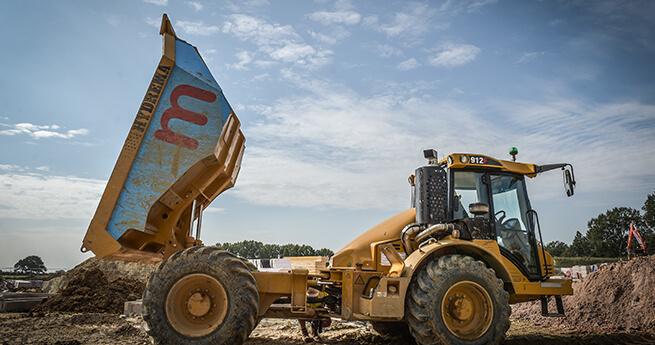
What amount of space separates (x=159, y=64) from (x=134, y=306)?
17.9ft

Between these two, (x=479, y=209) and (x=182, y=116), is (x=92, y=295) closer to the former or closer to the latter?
(x=182, y=116)

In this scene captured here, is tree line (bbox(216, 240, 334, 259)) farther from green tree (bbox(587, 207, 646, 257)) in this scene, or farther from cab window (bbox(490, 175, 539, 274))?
green tree (bbox(587, 207, 646, 257))

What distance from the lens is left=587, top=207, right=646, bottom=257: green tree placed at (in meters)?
61.5

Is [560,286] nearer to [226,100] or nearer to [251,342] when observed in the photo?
[251,342]

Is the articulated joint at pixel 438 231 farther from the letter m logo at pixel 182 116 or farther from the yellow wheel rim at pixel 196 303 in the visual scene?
the letter m logo at pixel 182 116

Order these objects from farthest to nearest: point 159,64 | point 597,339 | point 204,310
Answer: point 597,339
point 159,64
point 204,310

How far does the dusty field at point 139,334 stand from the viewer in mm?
6613

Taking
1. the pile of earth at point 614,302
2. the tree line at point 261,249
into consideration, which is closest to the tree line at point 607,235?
the tree line at point 261,249

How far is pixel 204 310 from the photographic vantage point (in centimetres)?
521

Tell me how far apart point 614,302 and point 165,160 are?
9.24 meters

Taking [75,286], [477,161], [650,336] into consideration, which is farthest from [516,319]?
[75,286]

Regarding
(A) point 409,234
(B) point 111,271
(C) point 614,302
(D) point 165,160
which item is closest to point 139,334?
(D) point 165,160

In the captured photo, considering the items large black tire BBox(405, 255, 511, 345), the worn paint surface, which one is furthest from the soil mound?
large black tire BBox(405, 255, 511, 345)

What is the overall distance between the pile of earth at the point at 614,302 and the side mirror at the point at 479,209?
4469 millimetres
